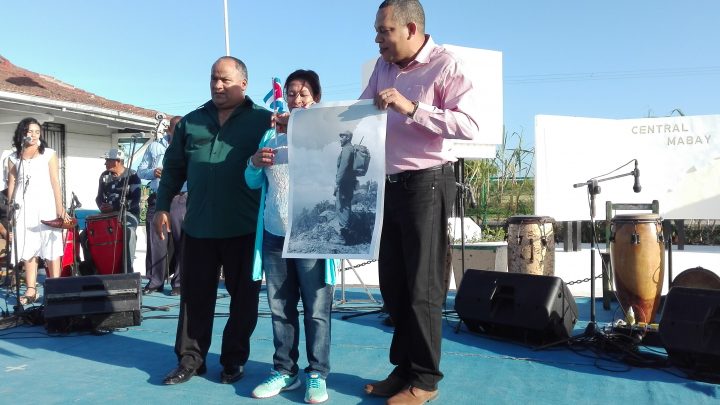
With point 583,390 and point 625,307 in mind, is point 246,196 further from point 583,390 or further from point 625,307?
point 625,307

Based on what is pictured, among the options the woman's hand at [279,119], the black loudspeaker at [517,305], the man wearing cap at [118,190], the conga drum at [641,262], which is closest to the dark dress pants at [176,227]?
the man wearing cap at [118,190]

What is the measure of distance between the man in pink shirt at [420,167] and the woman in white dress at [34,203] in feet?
15.9

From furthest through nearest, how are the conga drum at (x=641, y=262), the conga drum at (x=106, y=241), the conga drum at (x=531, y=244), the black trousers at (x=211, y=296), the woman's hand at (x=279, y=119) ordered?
the conga drum at (x=106, y=241) → the conga drum at (x=531, y=244) → the conga drum at (x=641, y=262) → the black trousers at (x=211, y=296) → the woman's hand at (x=279, y=119)

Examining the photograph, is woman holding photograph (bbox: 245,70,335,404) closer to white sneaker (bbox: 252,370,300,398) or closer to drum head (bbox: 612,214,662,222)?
white sneaker (bbox: 252,370,300,398)

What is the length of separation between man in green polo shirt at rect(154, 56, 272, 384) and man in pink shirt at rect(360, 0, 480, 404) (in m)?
1.00

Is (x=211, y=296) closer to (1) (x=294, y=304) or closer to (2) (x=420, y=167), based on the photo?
(1) (x=294, y=304)

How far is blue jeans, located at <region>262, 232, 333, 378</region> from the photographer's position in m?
3.35

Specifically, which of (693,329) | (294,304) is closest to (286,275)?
(294,304)

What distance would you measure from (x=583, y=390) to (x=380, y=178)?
68.5 inches

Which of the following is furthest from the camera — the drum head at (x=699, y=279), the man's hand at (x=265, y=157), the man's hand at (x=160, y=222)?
the drum head at (x=699, y=279)

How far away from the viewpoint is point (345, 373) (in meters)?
3.82

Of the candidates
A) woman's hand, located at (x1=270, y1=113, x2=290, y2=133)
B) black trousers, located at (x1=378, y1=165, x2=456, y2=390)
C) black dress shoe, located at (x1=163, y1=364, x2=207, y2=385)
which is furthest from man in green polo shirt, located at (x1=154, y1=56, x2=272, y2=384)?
black trousers, located at (x1=378, y1=165, x2=456, y2=390)

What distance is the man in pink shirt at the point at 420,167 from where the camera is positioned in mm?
2931

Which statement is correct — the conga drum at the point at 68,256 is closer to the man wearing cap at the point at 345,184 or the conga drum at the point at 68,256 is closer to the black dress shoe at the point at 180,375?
the black dress shoe at the point at 180,375
